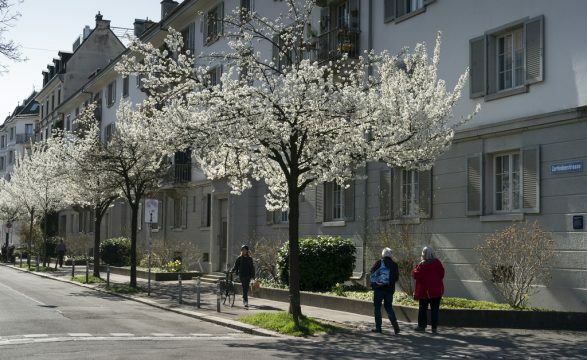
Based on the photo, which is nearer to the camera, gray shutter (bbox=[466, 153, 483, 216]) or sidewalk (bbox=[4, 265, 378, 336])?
sidewalk (bbox=[4, 265, 378, 336])

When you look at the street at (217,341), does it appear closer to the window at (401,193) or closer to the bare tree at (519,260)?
the bare tree at (519,260)

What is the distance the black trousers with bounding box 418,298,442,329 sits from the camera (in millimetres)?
14648

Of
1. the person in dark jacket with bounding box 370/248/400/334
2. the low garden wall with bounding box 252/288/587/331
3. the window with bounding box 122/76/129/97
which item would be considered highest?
the window with bounding box 122/76/129/97

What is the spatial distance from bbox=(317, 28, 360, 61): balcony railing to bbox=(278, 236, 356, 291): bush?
18.5ft

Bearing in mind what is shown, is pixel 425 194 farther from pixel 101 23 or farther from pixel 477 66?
pixel 101 23

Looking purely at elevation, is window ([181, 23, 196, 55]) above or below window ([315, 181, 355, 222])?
above

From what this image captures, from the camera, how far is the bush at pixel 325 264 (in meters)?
20.9

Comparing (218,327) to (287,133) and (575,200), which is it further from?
(575,200)

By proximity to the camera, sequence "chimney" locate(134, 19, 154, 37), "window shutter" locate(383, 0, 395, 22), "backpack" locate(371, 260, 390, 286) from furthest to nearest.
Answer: "chimney" locate(134, 19, 154, 37) → "window shutter" locate(383, 0, 395, 22) → "backpack" locate(371, 260, 390, 286)

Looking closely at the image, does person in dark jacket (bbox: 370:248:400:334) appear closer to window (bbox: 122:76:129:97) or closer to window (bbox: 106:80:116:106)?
window (bbox: 122:76:129:97)

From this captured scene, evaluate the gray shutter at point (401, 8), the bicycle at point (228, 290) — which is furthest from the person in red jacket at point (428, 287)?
the gray shutter at point (401, 8)

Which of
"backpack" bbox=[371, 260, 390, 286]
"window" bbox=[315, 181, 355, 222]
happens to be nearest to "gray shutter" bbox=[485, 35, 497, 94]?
"backpack" bbox=[371, 260, 390, 286]

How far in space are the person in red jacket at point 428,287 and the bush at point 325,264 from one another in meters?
6.10

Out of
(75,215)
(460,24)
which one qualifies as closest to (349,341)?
(460,24)
